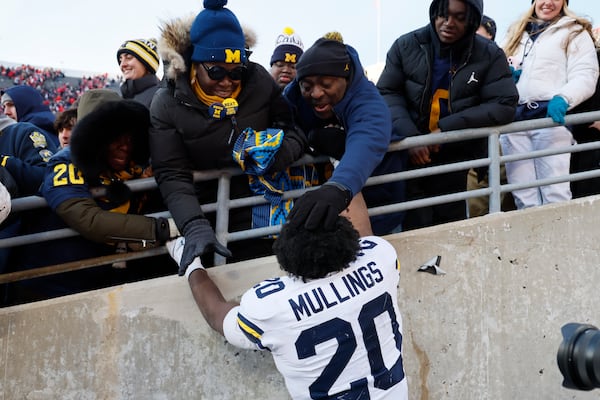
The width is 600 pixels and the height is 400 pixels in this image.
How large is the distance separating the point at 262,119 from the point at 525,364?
245cm

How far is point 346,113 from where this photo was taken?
125 inches

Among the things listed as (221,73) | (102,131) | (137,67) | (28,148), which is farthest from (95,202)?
(137,67)

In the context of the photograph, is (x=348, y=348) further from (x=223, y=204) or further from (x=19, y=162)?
(x=19, y=162)

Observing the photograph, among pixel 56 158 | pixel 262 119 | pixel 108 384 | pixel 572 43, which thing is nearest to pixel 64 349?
pixel 108 384

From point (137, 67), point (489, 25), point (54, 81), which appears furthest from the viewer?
point (54, 81)

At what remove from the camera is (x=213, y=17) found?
3012 mm

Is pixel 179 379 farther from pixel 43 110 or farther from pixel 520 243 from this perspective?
pixel 43 110

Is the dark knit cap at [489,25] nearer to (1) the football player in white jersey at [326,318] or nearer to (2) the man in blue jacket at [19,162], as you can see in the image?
(1) the football player in white jersey at [326,318]

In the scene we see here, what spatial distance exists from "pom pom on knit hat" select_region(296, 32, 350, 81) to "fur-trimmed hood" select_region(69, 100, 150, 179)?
36.1 inches

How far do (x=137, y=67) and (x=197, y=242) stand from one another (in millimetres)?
2366

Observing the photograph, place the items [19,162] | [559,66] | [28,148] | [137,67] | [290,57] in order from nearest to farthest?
1. [19,162]
2. [28,148]
3. [559,66]
4. [137,67]
5. [290,57]

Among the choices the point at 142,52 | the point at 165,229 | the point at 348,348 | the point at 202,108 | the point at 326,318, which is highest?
the point at 142,52

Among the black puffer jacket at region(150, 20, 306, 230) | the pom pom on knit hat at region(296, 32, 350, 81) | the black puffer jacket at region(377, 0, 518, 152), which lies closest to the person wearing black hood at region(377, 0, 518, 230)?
the black puffer jacket at region(377, 0, 518, 152)

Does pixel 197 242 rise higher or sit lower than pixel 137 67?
lower
